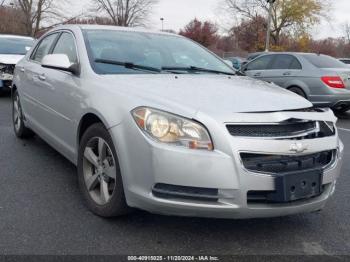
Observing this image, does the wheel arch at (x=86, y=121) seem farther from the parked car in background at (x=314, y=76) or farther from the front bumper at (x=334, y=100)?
the front bumper at (x=334, y=100)

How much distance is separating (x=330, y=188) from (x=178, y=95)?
1.27 meters

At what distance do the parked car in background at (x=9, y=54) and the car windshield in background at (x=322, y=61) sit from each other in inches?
265

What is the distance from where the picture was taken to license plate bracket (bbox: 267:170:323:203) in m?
2.68

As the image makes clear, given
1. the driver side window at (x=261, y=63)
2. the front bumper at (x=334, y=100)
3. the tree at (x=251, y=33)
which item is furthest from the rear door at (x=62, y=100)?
Result: the tree at (x=251, y=33)

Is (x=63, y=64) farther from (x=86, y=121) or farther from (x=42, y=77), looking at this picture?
(x=42, y=77)

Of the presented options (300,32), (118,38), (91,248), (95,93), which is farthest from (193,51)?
(300,32)

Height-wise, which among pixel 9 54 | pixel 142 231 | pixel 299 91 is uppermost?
pixel 9 54

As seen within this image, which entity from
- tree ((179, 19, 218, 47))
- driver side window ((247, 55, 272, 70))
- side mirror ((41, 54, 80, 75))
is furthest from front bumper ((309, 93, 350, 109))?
tree ((179, 19, 218, 47))

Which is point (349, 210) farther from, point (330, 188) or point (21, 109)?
point (21, 109)

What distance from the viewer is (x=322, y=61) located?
9836 millimetres

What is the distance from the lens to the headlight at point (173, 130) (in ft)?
8.70

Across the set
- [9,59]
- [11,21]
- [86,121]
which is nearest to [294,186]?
[86,121]

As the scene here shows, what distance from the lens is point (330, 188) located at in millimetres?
3072

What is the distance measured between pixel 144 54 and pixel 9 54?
311 inches
